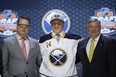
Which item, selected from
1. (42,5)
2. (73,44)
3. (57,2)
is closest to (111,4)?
(57,2)

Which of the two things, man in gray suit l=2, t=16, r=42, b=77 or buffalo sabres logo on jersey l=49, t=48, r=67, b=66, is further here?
buffalo sabres logo on jersey l=49, t=48, r=67, b=66

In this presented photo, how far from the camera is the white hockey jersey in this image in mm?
2621

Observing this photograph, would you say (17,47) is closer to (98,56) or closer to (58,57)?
(58,57)

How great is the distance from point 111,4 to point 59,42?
5.90 ft

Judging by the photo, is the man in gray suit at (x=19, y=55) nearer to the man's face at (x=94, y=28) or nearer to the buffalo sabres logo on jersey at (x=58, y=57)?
the buffalo sabres logo on jersey at (x=58, y=57)

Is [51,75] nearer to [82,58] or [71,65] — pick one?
[71,65]

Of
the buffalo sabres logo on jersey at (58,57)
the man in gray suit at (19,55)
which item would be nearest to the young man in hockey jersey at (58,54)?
the buffalo sabres logo on jersey at (58,57)

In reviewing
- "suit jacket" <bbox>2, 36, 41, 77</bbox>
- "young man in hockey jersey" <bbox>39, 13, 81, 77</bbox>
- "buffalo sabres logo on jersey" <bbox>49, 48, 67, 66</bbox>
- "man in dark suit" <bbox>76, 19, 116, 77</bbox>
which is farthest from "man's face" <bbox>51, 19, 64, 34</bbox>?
"suit jacket" <bbox>2, 36, 41, 77</bbox>

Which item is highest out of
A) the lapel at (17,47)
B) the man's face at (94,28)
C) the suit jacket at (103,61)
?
the man's face at (94,28)

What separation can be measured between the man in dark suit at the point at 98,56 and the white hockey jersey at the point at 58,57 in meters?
0.16

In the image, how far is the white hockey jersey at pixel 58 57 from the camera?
2.62 meters

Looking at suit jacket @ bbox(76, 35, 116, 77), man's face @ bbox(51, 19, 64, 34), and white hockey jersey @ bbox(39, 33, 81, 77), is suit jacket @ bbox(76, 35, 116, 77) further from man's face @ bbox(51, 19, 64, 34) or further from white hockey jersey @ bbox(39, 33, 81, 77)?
man's face @ bbox(51, 19, 64, 34)

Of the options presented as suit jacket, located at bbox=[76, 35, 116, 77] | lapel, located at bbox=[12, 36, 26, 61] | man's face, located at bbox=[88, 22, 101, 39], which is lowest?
suit jacket, located at bbox=[76, 35, 116, 77]

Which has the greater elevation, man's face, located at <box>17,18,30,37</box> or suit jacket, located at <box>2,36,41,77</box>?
man's face, located at <box>17,18,30,37</box>
